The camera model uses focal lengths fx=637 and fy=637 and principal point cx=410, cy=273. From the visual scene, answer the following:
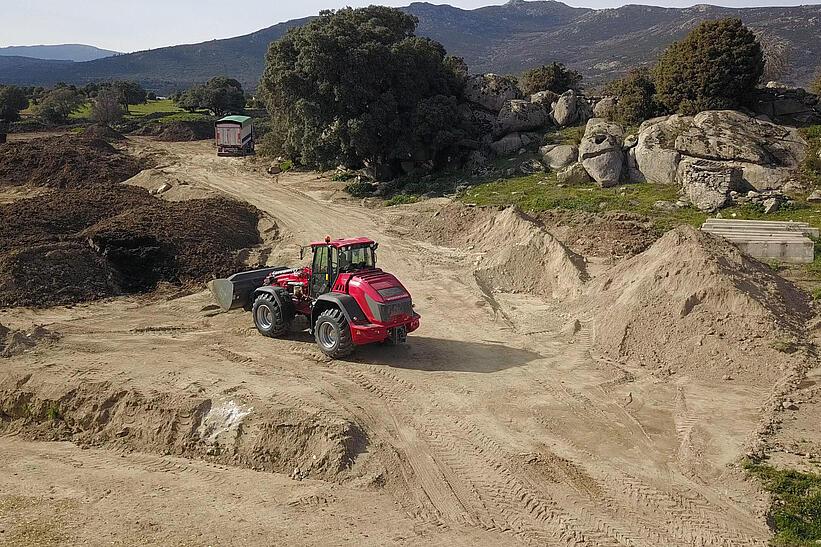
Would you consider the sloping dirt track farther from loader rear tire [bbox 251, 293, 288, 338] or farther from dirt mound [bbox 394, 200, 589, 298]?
dirt mound [bbox 394, 200, 589, 298]

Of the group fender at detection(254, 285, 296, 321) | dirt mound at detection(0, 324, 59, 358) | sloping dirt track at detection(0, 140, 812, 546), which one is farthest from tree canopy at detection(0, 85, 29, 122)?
fender at detection(254, 285, 296, 321)

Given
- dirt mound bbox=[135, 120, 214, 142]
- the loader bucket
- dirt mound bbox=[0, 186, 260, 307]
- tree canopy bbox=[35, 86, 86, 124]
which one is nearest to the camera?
the loader bucket

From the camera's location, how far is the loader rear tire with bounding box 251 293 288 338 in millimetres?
15023

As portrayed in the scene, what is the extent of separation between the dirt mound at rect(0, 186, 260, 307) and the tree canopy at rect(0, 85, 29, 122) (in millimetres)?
42821

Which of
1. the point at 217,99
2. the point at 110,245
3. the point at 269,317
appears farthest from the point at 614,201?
the point at 217,99

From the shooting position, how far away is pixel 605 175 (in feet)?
90.1

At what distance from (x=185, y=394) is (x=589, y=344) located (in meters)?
9.15

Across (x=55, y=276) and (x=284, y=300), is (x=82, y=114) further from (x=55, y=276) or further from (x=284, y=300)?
(x=284, y=300)

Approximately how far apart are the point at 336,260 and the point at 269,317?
2.43m

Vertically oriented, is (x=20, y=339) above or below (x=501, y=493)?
above

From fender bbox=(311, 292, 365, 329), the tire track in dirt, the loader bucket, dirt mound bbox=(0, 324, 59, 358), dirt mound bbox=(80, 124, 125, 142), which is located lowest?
the tire track in dirt

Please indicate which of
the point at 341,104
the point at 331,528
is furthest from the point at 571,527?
the point at 341,104

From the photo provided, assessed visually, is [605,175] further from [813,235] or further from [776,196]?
[813,235]

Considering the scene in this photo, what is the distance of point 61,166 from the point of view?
36.3m
